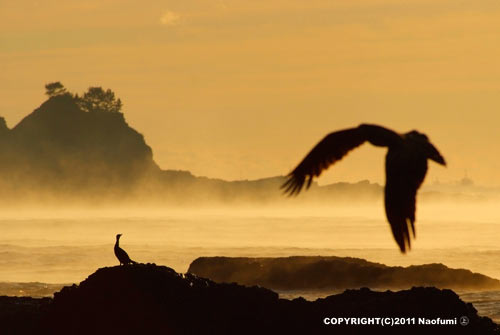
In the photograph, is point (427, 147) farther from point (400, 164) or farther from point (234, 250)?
point (234, 250)

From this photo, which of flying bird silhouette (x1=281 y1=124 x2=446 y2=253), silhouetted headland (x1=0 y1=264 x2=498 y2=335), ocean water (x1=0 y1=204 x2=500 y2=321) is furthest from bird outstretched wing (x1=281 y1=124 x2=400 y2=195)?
ocean water (x1=0 y1=204 x2=500 y2=321)

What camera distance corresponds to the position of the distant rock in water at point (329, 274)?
63.7 metres

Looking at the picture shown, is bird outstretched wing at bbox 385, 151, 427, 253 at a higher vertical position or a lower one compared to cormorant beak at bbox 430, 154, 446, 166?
lower

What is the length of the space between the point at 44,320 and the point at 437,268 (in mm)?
37824

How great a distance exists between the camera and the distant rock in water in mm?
63688

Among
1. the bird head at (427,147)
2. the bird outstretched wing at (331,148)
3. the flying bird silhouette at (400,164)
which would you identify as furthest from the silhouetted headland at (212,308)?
the bird head at (427,147)

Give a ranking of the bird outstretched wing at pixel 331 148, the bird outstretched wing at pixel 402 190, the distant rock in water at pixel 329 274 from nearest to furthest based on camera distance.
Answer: the bird outstretched wing at pixel 402 190 → the bird outstretched wing at pixel 331 148 → the distant rock in water at pixel 329 274

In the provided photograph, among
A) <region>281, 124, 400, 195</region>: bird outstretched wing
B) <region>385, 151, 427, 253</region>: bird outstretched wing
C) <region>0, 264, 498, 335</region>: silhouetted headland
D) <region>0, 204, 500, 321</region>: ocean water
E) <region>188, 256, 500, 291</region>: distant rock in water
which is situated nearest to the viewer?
<region>385, 151, 427, 253</region>: bird outstretched wing

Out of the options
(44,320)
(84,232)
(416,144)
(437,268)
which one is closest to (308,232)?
(84,232)

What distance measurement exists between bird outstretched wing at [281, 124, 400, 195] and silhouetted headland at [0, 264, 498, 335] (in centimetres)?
1067

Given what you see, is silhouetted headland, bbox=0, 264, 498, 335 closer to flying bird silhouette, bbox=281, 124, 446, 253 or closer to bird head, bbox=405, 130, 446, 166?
flying bird silhouette, bbox=281, 124, 446, 253

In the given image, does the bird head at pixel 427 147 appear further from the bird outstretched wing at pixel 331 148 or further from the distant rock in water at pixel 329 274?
the distant rock in water at pixel 329 274

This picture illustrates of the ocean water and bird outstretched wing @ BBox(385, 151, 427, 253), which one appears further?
the ocean water

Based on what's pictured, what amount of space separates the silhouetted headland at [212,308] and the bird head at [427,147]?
483 inches
